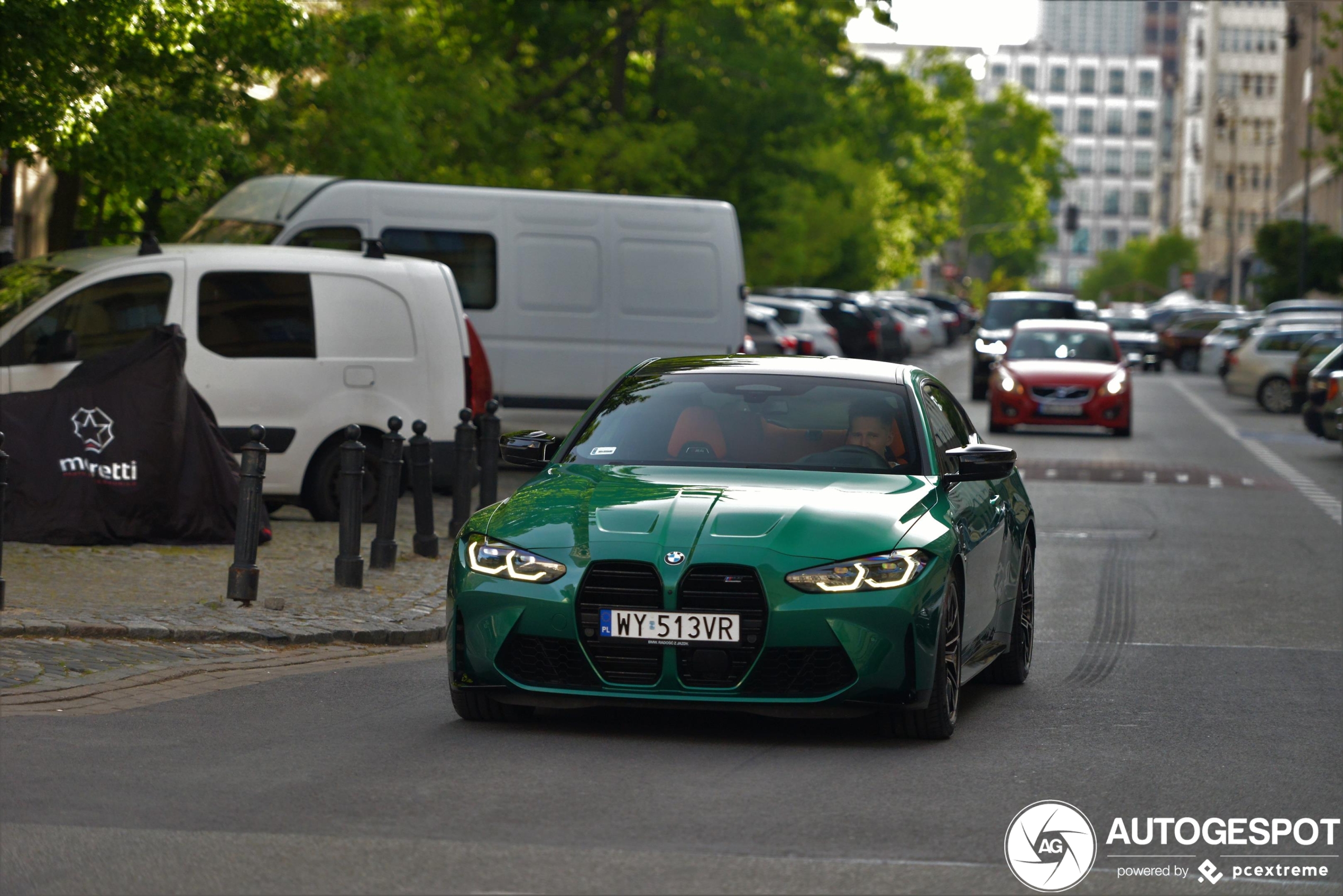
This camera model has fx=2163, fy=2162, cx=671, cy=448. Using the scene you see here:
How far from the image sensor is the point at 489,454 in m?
15.6

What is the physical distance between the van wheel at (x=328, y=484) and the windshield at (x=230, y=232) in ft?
16.1

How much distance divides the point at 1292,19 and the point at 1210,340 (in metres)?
16.4

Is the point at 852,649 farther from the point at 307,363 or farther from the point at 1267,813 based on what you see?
the point at 307,363

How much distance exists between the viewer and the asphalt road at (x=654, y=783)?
5.62 metres

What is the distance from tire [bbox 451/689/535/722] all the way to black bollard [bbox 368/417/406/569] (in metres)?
4.90

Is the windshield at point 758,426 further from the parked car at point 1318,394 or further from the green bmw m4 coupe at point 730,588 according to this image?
the parked car at point 1318,394

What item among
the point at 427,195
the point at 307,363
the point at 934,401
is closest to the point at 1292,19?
the point at 427,195

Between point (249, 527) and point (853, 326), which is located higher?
point (249, 527)

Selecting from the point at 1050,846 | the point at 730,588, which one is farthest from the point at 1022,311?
the point at 1050,846

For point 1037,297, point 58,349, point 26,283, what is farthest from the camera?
point 1037,297

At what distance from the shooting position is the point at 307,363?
49.3 ft

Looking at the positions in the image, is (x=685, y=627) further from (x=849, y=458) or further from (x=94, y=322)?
(x=94, y=322)

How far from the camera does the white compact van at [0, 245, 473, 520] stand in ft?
46.5

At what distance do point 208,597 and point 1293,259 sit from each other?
7189 cm
